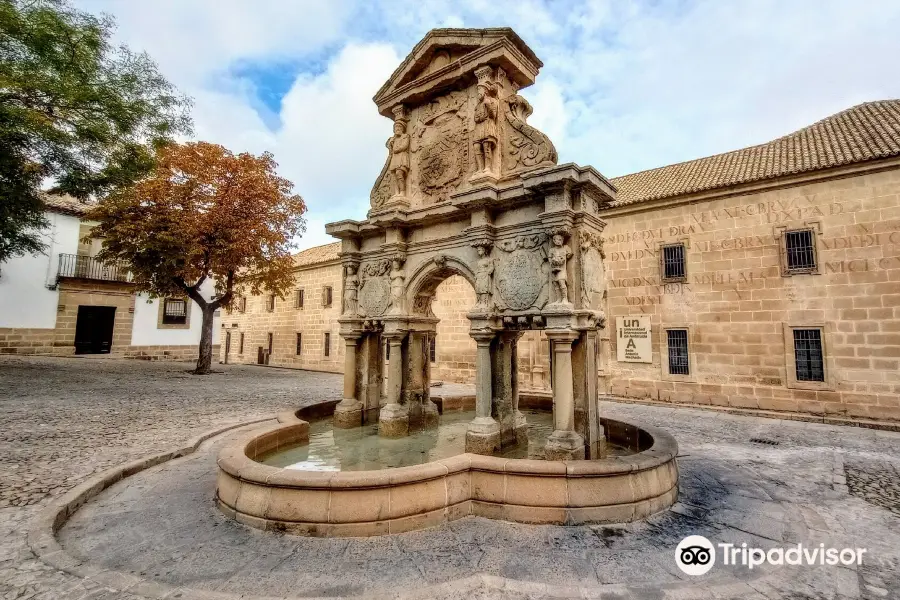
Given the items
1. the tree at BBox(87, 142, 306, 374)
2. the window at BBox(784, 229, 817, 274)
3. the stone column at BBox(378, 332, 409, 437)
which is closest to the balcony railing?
the tree at BBox(87, 142, 306, 374)

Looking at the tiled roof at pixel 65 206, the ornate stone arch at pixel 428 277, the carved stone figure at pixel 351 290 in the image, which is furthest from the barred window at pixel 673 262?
the tiled roof at pixel 65 206

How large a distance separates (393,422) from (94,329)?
26322 millimetres

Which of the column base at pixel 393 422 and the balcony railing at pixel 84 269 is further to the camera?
the balcony railing at pixel 84 269

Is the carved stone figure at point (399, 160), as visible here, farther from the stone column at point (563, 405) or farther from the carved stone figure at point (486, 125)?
the stone column at point (563, 405)

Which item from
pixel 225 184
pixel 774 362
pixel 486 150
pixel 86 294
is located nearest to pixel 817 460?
pixel 774 362

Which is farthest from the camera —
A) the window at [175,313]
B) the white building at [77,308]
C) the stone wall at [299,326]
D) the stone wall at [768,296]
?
the window at [175,313]

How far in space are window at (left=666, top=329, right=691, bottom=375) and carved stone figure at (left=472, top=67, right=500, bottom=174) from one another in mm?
9865

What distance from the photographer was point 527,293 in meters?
5.98

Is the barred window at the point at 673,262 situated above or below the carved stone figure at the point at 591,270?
above

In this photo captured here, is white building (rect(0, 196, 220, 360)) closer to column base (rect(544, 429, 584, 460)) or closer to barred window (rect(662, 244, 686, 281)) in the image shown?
column base (rect(544, 429, 584, 460))

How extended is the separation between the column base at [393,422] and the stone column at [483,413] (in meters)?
1.47

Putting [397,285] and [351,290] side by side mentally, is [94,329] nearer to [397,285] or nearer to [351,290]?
[351,290]

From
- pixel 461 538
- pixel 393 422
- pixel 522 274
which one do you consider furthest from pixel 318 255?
pixel 461 538

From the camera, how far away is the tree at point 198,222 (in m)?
15.5
